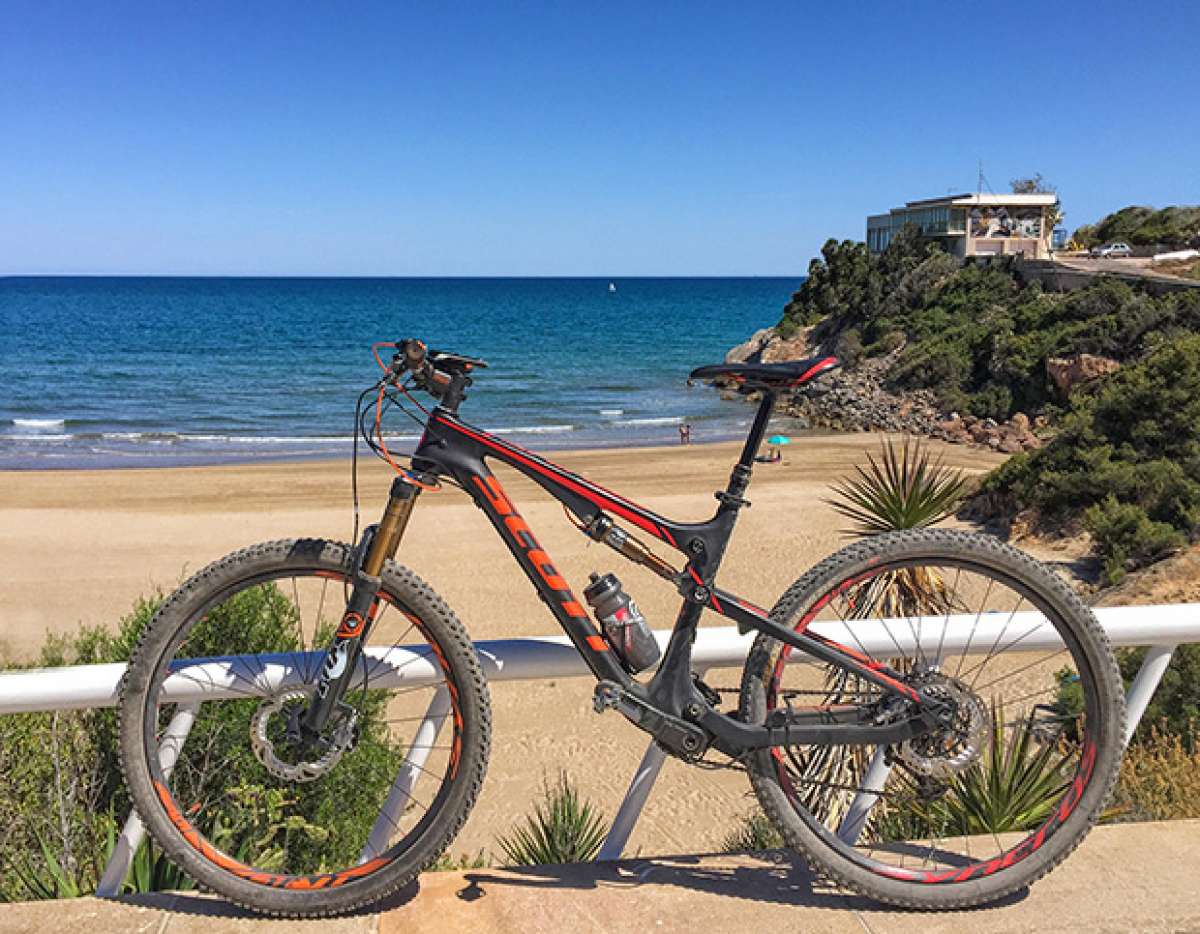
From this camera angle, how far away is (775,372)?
2697 mm

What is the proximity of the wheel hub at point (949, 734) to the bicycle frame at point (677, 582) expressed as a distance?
9 cm

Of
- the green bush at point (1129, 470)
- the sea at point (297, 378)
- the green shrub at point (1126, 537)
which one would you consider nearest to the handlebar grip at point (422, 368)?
the green shrub at point (1126, 537)

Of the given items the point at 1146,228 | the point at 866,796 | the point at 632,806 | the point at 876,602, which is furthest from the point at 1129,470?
the point at 1146,228

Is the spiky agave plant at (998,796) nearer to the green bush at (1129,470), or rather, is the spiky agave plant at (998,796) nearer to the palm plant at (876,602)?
the palm plant at (876,602)

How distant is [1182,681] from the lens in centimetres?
703

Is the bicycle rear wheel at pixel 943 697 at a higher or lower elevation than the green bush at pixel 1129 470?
higher

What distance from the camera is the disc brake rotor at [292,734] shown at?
8.90 feet

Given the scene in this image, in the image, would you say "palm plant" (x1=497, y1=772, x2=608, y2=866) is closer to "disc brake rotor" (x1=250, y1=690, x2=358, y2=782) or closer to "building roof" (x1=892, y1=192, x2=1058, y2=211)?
"disc brake rotor" (x1=250, y1=690, x2=358, y2=782)

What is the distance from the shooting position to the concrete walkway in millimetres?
2594

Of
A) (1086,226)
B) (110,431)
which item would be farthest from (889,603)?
(1086,226)

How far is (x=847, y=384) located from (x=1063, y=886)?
1616 inches

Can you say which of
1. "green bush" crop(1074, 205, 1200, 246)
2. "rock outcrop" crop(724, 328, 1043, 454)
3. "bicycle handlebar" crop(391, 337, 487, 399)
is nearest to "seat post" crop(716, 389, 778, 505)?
"bicycle handlebar" crop(391, 337, 487, 399)

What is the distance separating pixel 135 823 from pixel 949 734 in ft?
7.40

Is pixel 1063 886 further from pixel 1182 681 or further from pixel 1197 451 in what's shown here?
pixel 1197 451
